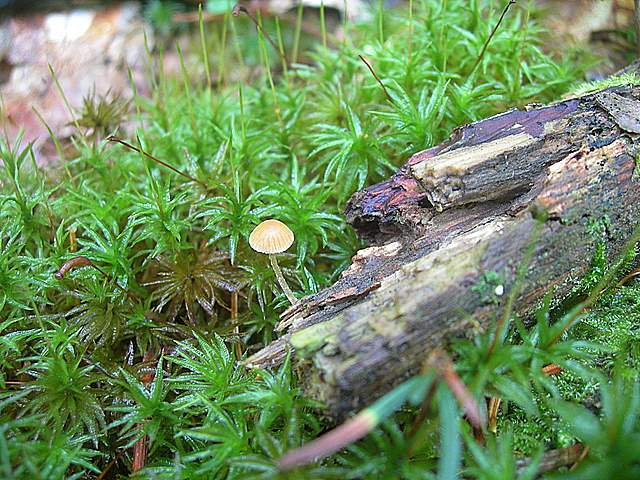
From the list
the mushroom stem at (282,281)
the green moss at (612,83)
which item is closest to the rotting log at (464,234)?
the green moss at (612,83)

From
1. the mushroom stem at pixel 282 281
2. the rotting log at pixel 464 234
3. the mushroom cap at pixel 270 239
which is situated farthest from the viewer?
the mushroom stem at pixel 282 281

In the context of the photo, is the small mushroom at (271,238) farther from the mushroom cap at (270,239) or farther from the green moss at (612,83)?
the green moss at (612,83)

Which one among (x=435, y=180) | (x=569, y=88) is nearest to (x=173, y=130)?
(x=435, y=180)

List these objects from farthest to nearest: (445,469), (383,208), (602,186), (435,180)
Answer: (383,208) → (435,180) → (602,186) → (445,469)

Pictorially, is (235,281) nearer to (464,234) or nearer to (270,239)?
(270,239)

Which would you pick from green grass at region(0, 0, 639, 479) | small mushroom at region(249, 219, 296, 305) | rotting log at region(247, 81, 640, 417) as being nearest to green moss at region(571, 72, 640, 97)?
rotting log at region(247, 81, 640, 417)

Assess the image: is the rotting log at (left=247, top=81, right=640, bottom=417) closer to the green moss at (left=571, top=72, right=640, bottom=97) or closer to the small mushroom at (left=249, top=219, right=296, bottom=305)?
the green moss at (left=571, top=72, right=640, bottom=97)

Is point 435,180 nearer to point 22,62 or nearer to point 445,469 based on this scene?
point 445,469
